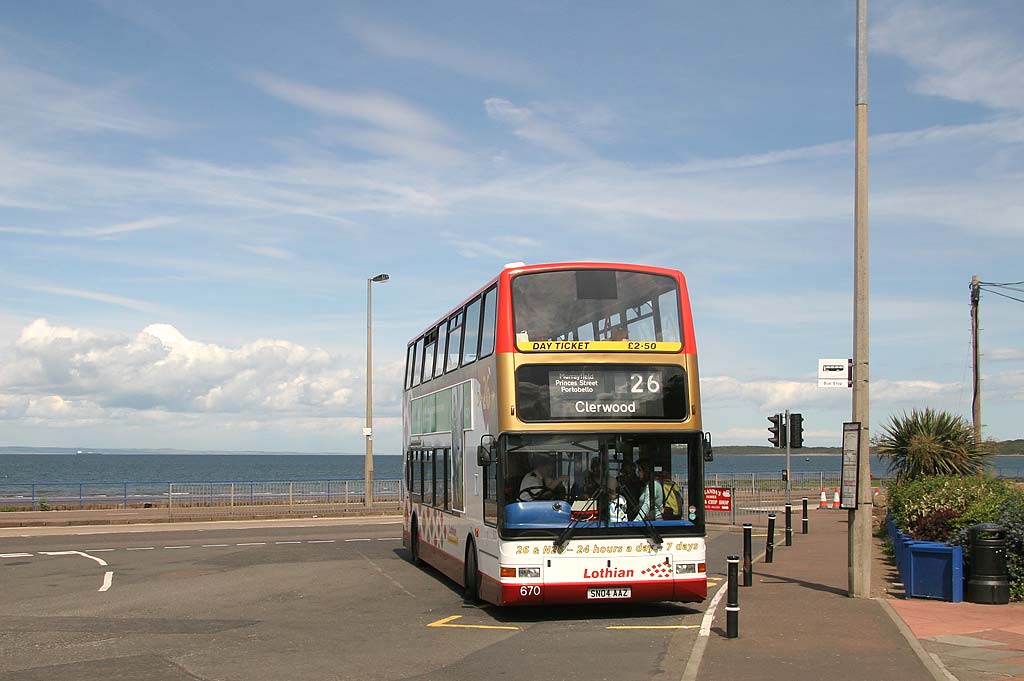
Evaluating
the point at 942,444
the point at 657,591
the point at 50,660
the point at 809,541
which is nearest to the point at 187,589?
the point at 50,660

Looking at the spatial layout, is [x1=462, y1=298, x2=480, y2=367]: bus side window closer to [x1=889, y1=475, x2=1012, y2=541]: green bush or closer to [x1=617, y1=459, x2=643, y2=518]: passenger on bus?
[x1=617, y1=459, x2=643, y2=518]: passenger on bus

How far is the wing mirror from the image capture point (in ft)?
43.7

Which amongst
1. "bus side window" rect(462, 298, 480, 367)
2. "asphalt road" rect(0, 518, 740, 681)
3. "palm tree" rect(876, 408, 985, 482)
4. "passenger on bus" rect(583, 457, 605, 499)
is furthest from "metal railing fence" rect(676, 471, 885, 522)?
"passenger on bus" rect(583, 457, 605, 499)

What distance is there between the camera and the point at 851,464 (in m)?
14.5

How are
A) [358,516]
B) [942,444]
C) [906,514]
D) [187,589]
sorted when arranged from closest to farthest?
1. [187,589]
2. [906,514]
3. [942,444]
4. [358,516]

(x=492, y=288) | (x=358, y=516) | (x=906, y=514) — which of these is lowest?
(x=358, y=516)

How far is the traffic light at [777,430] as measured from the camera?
2526 cm

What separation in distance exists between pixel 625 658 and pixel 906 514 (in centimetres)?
939

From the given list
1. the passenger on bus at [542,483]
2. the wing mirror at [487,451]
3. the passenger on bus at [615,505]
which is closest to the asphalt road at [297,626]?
the passenger on bus at [615,505]

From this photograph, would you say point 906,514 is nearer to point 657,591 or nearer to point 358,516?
point 657,591

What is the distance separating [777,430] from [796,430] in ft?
5.35

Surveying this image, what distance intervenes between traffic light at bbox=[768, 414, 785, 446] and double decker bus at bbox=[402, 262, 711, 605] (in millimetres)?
11915

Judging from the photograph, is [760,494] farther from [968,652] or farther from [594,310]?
[968,652]

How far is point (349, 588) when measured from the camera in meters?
17.4
